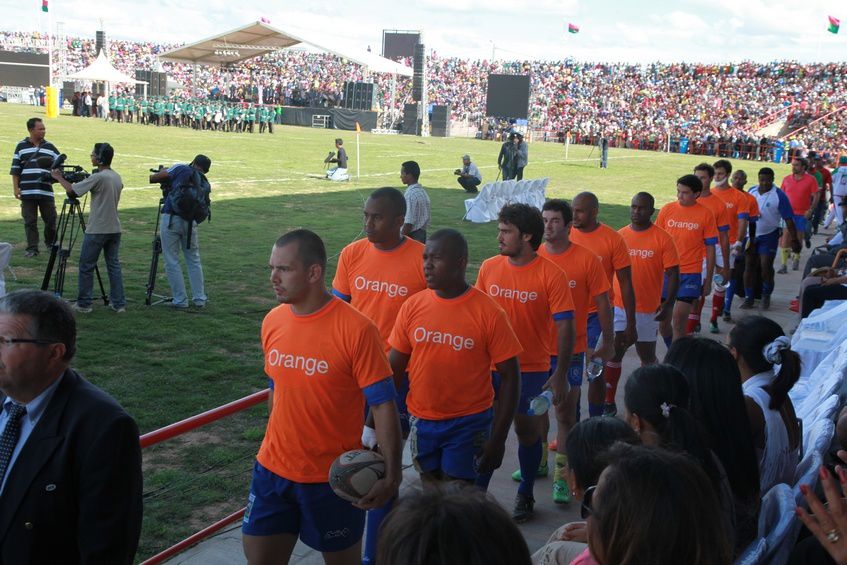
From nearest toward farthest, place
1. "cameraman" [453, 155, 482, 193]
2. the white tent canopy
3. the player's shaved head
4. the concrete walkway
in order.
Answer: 1. the concrete walkway
2. the player's shaved head
3. "cameraman" [453, 155, 482, 193]
4. the white tent canopy

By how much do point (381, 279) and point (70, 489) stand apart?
3.11 m

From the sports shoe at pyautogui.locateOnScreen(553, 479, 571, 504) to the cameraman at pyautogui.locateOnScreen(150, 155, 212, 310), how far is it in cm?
643

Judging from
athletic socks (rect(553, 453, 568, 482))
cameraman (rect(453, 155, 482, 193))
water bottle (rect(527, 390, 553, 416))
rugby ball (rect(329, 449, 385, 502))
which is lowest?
athletic socks (rect(553, 453, 568, 482))

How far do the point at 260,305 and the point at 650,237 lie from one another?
18.4ft

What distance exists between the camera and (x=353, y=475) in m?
3.77

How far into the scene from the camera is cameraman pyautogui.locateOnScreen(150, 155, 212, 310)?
35.5 ft

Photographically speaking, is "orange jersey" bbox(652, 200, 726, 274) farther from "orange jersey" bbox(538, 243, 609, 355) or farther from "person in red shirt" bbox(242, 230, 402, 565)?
"person in red shirt" bbox(242, 230, 402, 565)

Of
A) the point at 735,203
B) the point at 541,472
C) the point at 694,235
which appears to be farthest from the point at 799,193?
the point at 541,472

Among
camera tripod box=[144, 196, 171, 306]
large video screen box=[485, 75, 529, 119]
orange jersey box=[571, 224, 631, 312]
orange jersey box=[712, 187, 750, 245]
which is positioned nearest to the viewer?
orange jersey box=[571, 224, 631, 312]

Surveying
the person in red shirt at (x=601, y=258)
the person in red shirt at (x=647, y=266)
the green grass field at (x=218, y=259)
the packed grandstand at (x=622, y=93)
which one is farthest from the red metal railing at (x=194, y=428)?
the packed grandstand at (x=622, y=93)

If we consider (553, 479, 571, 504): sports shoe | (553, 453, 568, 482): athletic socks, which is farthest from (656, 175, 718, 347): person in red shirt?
(553, 479, 571, 504): sports shoe

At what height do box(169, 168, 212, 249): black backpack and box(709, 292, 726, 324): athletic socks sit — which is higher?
box(169, 168, 212, 249): black backpack

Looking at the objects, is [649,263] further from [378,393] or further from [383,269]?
[378,393]

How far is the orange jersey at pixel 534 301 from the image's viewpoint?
19.0 ft
